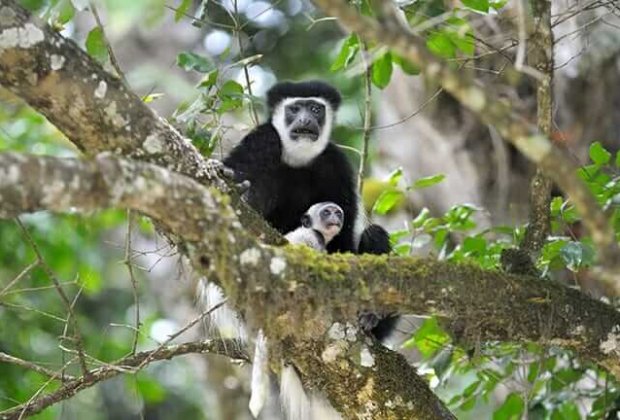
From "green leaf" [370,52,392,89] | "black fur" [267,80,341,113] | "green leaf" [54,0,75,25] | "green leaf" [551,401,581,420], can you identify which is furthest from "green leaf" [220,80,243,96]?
"green leaf" [551,401,581,420]

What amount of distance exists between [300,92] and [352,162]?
3.28 feet

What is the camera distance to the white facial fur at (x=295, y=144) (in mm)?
4109

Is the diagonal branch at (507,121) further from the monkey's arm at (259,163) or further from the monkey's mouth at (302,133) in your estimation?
the monkey's mouth at (302,133)

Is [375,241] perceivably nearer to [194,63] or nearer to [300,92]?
[300,92]

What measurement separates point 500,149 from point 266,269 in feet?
12.0

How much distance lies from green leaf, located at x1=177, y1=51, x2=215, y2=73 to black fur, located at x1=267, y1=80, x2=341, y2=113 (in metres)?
1.16

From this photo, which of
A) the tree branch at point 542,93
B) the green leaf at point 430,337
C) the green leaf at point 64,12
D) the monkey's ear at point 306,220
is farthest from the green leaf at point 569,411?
the green leaf at point 64,12

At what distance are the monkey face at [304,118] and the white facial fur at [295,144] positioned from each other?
0.06 feet

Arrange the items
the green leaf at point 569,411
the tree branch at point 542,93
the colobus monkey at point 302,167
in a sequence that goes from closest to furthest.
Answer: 1. the tree branch at point 542,93
2. the green leaf at point 569,411
3. the colobus monkey at point 302,167

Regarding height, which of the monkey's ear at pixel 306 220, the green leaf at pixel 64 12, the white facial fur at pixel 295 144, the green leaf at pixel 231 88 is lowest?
the monkey's ear at pixel 306 220

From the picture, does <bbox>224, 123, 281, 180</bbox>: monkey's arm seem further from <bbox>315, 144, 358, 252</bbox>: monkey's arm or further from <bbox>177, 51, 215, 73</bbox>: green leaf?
<bbox>177, 51, 215, 73</bbox>: green leaf

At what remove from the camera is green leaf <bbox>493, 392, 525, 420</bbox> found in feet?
11.3

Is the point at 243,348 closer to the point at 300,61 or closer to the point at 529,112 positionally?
the point at 529,112

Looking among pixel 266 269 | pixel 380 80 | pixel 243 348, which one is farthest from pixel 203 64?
pixel 266 269
